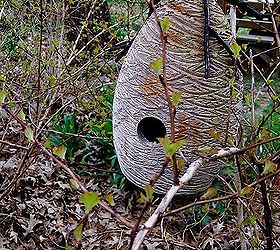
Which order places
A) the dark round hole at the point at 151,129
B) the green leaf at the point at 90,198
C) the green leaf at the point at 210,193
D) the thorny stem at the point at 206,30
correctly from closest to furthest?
1. the green leaf at the point at 90,198
2. the green leaf at the point at 210,193
3. the thorny stem at the point at 206,30
4. the dark round hole at the point at 151,129

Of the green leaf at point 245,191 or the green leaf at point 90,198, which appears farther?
the green leaf at point 245,191

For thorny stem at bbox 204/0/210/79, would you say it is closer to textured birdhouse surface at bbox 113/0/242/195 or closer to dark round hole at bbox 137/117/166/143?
textured birdhouse surface at bbox 113/0/242/195

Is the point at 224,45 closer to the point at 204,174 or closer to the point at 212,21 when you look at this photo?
the point at 212,21

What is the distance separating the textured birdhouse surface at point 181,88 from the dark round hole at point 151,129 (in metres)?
0.01

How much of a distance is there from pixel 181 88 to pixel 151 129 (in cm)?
48

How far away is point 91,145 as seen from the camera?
14.2ft

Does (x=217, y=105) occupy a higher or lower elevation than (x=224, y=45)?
lower

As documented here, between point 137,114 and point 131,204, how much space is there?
96cm

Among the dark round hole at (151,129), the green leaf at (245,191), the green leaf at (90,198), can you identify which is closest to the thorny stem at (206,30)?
the dark round hole at (151,129)

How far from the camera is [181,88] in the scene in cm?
281

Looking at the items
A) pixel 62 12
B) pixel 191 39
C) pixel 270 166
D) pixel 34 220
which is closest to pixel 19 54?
pixel 62 12

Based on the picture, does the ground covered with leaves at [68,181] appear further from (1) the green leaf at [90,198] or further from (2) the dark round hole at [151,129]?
(1) the green leaf at [90,198]

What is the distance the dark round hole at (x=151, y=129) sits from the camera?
303 centimetres

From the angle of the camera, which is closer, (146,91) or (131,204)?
(146,91)
